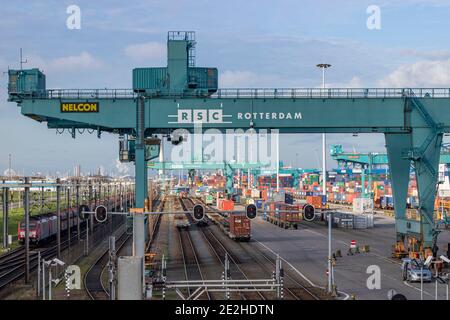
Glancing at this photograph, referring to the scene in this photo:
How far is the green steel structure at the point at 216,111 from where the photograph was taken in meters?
41.7

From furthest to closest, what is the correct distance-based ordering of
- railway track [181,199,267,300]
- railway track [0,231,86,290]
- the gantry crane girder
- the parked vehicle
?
the gantry crane girder → railway track [0,231,86,290] → the parked vehicle → railway track [181,199,267,300]

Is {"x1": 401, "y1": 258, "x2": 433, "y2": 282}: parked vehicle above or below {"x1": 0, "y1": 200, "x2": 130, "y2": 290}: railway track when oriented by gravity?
above

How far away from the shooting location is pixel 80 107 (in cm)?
4175

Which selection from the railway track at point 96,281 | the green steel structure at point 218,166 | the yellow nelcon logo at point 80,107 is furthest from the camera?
the green steel structure at point 218,166

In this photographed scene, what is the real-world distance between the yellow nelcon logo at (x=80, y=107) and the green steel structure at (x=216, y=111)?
0.07 m

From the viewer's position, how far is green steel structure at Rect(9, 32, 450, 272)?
4172cm

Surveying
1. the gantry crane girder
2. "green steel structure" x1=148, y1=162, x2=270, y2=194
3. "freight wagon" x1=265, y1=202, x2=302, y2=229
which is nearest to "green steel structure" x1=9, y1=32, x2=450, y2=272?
"freight wagon" x1=265, y1=202, x2=302, y2=229

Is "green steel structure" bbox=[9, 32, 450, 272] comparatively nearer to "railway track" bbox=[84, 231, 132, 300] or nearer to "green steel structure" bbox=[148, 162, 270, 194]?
"railway track" bbox=[84, 231, 132, 300]

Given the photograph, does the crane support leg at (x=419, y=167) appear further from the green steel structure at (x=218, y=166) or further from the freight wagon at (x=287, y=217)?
the green steel structure at (x=218, y=166)

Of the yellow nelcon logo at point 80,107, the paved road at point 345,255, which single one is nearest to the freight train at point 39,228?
the yellow nelcon logo at point 80,107

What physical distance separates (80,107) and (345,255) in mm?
28136

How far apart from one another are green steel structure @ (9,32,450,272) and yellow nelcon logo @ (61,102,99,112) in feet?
0.23
